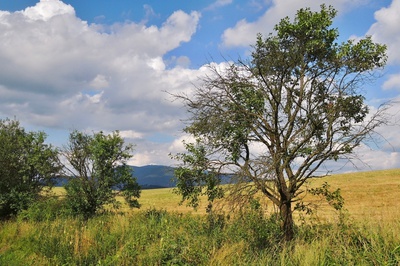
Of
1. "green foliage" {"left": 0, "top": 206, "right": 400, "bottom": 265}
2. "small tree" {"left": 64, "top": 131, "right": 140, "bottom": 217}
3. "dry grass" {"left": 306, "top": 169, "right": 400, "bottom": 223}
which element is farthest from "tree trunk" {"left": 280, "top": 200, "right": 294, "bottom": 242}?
"dry grass" {"left": 306, "top": 169, "right": 400, "bottom": 223}

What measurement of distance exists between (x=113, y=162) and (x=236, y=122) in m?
11.4

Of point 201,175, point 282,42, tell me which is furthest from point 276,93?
point 201,175

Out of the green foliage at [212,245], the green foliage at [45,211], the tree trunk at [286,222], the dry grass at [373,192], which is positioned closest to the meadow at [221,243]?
the green foliage at [212,245]

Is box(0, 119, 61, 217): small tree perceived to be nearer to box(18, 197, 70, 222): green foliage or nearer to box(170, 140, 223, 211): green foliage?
box(18, 197, 70, 222): green foliage

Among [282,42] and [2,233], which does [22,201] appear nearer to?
[2,233]

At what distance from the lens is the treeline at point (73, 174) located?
19734mm

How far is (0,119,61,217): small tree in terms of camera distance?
72.7 ft

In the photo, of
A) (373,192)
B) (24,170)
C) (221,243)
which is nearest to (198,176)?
(221,243)

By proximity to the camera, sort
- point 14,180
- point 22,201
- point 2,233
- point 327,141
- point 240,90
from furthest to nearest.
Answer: point 14,180 < point 22,201 < point 2,233 < point 240,90 < point 327,141

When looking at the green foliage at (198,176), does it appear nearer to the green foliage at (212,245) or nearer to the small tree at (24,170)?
the green foliage at (212,245)

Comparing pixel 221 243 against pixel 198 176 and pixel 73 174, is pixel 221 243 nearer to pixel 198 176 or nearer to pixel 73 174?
pixel 198 176

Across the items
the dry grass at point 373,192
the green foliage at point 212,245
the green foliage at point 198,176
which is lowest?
the dry grass at point 373,192

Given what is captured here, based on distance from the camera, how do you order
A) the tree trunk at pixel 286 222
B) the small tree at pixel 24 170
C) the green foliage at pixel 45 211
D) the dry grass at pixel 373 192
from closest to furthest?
the tree trunk at pixel 286 222 → the green foliage at pixel 45 211 → the small tree at pixel 24 170 → the dry grass at pixel 373 192

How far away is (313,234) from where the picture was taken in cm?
984
